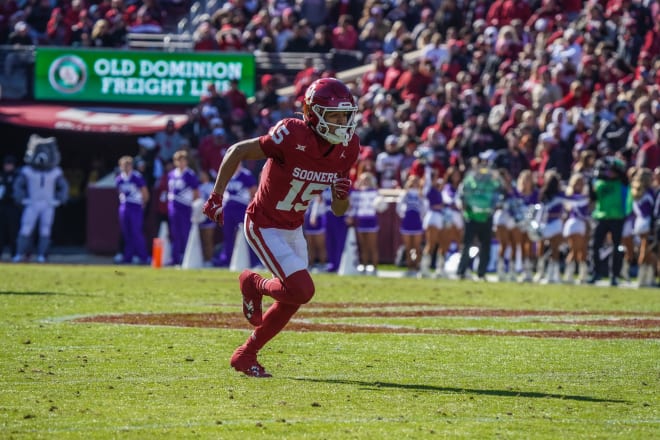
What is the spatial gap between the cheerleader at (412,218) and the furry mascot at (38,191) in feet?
21.0

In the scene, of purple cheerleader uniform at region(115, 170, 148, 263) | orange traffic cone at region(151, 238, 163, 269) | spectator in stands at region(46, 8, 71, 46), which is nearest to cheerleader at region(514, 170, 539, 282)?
orange traffic cone at region(151, 238, 163, 269)

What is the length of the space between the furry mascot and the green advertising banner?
12.6 feet

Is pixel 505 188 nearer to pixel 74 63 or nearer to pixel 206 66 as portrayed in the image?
pixel 206 66

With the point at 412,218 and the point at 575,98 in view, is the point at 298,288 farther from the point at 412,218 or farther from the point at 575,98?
the point at 575,98

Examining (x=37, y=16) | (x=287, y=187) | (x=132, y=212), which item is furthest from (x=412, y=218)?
(x=287, y=187)

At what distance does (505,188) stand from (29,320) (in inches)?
397

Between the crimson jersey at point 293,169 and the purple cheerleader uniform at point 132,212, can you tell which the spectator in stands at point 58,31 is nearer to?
the purple cheerleader uniform at point 132,212

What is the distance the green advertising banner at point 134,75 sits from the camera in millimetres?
27047

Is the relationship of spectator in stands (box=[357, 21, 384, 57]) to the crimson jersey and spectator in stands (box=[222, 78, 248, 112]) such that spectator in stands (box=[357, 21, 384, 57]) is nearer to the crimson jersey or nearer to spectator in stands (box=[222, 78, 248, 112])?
spectator in stands (box=[222, 78, 248, 112])

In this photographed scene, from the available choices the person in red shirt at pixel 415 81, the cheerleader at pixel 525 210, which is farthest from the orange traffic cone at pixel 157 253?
the cheerleader at pixel 525 210

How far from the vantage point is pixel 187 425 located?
22.1 ft

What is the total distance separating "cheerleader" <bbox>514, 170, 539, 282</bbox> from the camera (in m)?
20.3

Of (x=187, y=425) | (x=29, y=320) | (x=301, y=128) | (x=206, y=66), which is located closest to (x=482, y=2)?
(x=206, y=66)

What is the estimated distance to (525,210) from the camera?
66.4 feet
